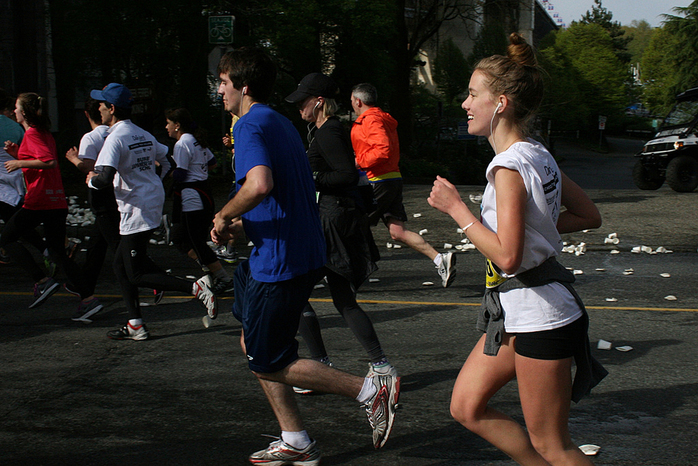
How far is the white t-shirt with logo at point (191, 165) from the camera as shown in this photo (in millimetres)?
7273

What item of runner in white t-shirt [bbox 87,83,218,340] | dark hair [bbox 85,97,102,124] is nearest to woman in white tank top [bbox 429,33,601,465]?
runner in white t-shirt [bbox 87,83,218,340]

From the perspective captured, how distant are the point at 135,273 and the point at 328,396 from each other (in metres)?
1.97

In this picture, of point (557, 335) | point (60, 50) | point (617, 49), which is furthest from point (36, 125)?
point (617, 49)

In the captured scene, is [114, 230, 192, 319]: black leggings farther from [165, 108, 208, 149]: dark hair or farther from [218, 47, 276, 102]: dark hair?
[218, 47, 276, 102]: dark hair

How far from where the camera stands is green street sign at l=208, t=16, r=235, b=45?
12.8m

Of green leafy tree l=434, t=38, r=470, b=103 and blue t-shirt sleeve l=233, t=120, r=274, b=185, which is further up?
green leafy tree l=434, t=38, r=470, b=103

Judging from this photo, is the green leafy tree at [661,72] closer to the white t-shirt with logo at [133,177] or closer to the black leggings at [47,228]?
the black leggings at [47,228]

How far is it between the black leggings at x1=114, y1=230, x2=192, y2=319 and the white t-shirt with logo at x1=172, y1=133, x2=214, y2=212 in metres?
1.68

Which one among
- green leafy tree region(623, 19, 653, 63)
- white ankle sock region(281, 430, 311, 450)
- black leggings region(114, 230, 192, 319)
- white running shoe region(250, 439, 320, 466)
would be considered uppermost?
green leafy tree region(623, 19, 653, 63)

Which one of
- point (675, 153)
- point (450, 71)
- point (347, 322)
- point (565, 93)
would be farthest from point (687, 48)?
point (347, 322)

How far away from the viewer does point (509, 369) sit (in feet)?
8.29

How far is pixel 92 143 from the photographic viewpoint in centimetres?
580

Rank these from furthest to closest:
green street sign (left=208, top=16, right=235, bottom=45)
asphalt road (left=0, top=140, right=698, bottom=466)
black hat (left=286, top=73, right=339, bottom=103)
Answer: green street sign (left=208, top=16, right=235, bottom=45), black hat (left=286, top=73, right=339, bottom=103), asphalt road (left=0, top=140, right=698, bottom=466)

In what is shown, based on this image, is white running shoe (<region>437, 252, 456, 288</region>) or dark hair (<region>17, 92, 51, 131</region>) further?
white running shoe (<region>437, 252, 456, 288</region>)
